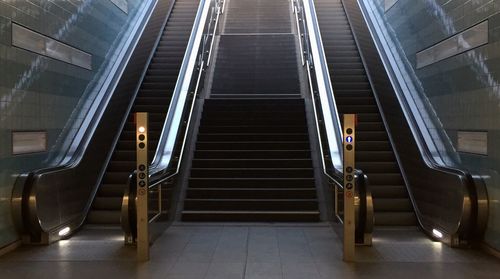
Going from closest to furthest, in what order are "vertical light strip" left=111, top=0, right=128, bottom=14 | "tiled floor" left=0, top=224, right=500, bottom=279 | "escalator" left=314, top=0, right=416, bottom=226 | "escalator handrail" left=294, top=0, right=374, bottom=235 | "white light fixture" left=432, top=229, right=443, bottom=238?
"tiled floor" left=0, top=224, right=500, bottom=279 < "escalator handrail" left=294, top=0, right=374, bottom=235 < "white light fixture" left=432, top=229, right=443, bottom=238 < "escalator" left=314, top=0, right=416, bottom=226 < "vertical light strip" left=111, top=0, right=128, bottom=14

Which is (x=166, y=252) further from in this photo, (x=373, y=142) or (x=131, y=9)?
(x=131, y=9)

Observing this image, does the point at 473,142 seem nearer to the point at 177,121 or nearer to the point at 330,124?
the point at 330,124

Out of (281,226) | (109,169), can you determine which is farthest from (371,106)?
(109,169)

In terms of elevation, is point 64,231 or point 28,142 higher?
point 28,142

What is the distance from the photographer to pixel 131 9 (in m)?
10.9

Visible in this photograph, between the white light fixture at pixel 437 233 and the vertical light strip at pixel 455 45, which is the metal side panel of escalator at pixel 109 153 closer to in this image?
the white light fixture at pixel 437 233

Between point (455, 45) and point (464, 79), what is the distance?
0.56 metres

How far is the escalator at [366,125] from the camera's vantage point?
6.62m

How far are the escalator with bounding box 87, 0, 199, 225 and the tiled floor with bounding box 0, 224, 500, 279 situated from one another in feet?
2.52

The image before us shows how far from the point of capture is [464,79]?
5.88 meters

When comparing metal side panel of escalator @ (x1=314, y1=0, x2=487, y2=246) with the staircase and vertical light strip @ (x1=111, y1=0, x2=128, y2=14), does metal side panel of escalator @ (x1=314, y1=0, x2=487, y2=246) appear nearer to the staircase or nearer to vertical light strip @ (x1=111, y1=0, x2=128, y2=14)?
the staircase

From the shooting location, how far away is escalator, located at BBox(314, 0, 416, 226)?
6.62 m

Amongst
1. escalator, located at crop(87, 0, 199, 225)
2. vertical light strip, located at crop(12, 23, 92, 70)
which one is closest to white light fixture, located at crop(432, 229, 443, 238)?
escalator, located at crop(87, 0, 199, 225)

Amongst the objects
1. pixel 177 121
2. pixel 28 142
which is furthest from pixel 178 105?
pixel 28 142
